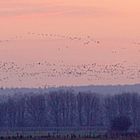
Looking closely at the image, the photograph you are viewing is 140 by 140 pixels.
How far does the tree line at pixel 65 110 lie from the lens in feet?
357

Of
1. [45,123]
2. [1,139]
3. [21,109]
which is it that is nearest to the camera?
[1,139]

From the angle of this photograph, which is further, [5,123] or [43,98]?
[43,98]

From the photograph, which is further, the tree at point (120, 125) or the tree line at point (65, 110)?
the tree line at point (65, 110)

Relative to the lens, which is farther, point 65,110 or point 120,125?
point 65,110

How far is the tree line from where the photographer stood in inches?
4281

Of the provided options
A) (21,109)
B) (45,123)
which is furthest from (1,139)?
(21,109)

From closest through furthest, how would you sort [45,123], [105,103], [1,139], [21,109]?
[1,139] < [45,123] < [21,109] < [105,103]

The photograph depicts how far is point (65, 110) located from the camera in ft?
389

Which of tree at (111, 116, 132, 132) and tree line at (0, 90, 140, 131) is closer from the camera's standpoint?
tree at (111, 116, 132, 132)

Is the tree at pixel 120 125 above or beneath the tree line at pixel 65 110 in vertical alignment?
above

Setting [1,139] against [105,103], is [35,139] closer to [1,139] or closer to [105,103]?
[1,139]

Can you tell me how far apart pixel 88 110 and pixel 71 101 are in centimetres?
639

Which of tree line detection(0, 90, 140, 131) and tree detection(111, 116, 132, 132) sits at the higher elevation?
tree detection(111, 116, 132, 132)

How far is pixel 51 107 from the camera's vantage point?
120m
